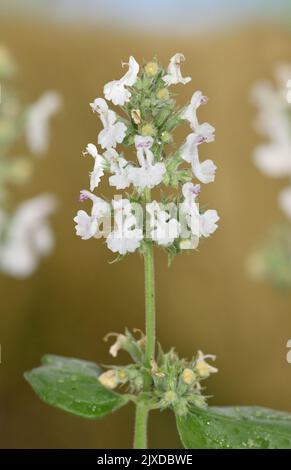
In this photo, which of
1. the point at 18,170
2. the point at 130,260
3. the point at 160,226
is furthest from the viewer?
the point at 130,260

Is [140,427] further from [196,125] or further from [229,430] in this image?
[196,125]

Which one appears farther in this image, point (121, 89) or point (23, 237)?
point (23, 237)

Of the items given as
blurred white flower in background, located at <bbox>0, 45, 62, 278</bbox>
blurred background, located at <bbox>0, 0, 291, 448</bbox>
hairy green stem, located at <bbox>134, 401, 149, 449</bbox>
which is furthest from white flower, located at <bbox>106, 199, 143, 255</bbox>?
blurred background, located at <bbox>0, 0, 291, 448</bbox>

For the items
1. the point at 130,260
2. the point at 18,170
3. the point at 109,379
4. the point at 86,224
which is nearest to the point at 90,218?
the point at 86,224

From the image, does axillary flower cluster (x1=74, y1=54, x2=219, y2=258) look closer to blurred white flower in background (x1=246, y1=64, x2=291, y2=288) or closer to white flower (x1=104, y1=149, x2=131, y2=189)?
white flower (x1=104, y1=149, x2=131, y2=189)

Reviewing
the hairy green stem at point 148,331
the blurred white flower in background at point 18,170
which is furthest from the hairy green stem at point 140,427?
the blurred white flower in background at point 18,170

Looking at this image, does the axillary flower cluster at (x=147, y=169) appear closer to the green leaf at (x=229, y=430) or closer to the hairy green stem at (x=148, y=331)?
the hairy green stem at (x=148, y=331)
